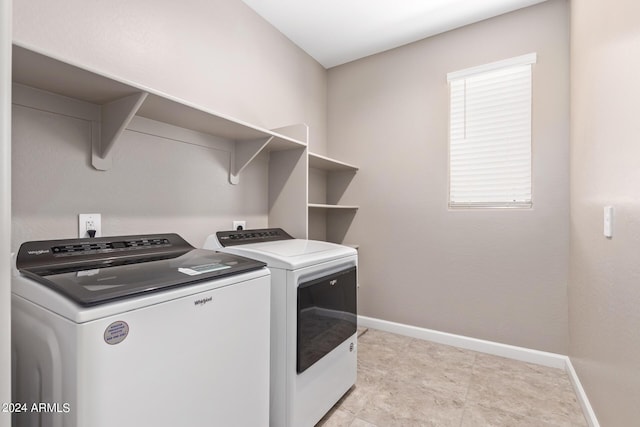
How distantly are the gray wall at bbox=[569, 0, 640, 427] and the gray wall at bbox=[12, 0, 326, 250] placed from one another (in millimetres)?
1930

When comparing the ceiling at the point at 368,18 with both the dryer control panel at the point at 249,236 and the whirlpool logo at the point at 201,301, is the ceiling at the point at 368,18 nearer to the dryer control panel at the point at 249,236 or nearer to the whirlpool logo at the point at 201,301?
the dryer control panel at the point at 249,236

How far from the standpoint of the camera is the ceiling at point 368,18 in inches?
84.5

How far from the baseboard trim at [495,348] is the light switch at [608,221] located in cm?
99

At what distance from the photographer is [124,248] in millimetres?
1271

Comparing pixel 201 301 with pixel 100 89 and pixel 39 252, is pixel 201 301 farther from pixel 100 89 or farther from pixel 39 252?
pixel 100 89

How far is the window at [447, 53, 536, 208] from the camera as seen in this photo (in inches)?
86.5

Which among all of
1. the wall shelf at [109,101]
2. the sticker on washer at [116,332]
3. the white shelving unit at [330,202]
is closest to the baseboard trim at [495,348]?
the white shelving unit at [330,202]

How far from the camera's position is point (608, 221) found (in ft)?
4.09

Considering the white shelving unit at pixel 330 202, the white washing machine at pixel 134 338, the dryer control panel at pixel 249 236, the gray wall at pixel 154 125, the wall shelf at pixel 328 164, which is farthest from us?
the white shelving unit at pixel 330 202

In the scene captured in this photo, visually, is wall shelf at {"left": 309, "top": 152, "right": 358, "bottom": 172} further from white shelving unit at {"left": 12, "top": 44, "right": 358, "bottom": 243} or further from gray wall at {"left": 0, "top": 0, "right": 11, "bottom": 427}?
gray wall at {"left": 0, "top": 0, "right": 11, "bottom": 427}

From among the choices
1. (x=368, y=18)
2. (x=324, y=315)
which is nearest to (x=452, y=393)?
(x=324, y=315)

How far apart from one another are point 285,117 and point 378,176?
3.28 ft

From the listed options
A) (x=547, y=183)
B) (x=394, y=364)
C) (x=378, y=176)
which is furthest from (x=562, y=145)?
(x=394, y=364)

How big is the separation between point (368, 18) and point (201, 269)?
2256 millimetres
